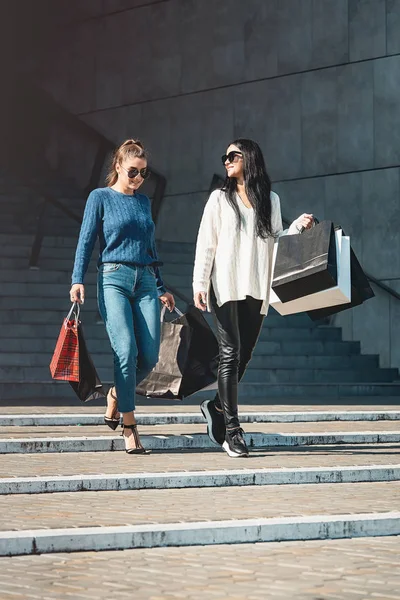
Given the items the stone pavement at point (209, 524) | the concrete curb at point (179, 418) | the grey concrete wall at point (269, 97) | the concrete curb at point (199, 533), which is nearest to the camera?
the stone pavement at point (209, 524)

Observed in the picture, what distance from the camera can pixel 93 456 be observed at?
324 inches

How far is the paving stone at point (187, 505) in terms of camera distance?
5.75m

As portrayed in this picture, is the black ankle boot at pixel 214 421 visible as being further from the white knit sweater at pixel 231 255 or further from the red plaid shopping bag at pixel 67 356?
the red plaid shopping bag at pixel 67 356

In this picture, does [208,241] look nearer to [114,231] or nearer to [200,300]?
[200,300]

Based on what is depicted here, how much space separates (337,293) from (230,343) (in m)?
0.75

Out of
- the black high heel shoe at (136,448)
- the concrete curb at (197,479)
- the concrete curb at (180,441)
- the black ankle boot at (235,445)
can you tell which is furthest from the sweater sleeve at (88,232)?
the concrete curb at (197,479)

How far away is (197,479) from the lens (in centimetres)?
702

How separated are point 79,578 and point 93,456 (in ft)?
11.7

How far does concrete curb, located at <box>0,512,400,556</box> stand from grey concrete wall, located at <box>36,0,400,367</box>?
12448mm

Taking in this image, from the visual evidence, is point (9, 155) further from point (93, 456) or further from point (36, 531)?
point (36, 531)

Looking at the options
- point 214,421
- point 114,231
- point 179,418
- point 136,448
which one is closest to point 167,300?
point 114,231

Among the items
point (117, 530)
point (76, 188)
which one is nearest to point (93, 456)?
point (117, 530)

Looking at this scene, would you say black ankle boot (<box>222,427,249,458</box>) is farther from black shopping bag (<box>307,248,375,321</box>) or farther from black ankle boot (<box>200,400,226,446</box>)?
black shopping bag (<box>307,248,375,321</box>)

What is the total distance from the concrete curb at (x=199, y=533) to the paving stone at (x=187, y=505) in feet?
0.73
